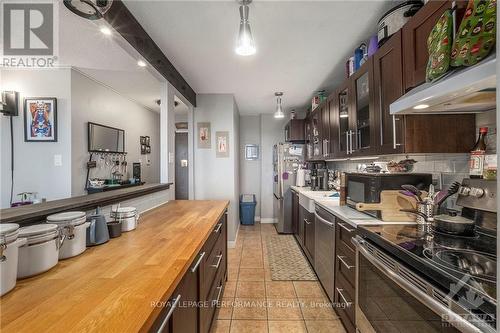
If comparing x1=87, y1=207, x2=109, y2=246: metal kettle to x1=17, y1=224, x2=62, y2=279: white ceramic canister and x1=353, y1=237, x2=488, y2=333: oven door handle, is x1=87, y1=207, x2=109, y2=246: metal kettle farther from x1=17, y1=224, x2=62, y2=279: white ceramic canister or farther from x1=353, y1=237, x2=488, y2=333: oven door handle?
x1=353, y1=237, x2=488, y2=333: oven door handle

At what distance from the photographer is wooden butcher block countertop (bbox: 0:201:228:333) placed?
59 centimetres

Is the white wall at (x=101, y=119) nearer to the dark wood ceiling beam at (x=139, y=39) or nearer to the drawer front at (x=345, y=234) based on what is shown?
the dark wood ceiling beam at (x=139, y=39)

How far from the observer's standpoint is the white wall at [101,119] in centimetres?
293

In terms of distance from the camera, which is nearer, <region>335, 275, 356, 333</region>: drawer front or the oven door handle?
the oven door handle

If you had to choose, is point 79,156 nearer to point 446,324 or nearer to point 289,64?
point 289,64

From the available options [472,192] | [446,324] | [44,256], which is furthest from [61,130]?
[472,192]

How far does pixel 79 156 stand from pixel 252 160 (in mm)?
3297

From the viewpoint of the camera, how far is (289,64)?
2.58 meters

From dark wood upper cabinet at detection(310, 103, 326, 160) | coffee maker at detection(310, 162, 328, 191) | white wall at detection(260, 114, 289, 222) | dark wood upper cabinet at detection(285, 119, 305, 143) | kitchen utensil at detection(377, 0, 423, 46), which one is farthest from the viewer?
white wall at detection(260, 114, 289, 222)

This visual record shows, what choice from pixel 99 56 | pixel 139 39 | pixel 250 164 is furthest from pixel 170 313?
pixel 250 164

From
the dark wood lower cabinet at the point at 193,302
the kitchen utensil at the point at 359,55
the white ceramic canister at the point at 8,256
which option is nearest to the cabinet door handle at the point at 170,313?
the dark wood lower cabinet at the point at 193,302

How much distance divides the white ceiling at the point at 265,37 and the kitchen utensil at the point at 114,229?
1.57 metres

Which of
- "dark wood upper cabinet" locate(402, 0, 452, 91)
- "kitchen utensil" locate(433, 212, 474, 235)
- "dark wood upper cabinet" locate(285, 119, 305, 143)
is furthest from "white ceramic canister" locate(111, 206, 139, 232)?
"dark wood upper cabinet" locate(285, 119, 305, 143)

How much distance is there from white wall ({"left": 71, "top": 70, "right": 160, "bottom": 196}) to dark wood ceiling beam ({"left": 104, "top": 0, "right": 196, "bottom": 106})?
4.55 ft
